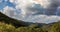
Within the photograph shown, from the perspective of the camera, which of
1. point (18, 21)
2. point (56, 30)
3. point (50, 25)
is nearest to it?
point (56, 30)

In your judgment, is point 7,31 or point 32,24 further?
point 32,24

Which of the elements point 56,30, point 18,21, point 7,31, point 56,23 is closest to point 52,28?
point 56,30

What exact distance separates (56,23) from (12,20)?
12.8 meters

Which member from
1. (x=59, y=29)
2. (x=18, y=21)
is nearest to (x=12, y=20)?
(x=18, y=21)

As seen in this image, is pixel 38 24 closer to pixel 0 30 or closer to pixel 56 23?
pixel 56 23

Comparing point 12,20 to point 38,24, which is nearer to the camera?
point 38,24

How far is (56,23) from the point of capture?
99.1 feet

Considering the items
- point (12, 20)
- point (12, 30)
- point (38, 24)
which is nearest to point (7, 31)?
point (12, 30)

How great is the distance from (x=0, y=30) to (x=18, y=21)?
376 inches

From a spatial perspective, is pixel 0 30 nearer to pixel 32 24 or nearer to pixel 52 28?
pixel 32 24

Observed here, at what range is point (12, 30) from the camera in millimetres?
29312

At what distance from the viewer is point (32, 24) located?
31.4 meters

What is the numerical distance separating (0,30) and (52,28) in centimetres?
838

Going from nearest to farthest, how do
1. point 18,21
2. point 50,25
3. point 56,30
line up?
point 56,30 → point 50,25 → point 18,21
